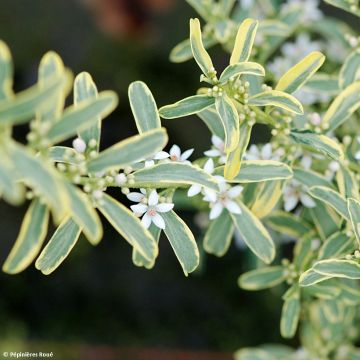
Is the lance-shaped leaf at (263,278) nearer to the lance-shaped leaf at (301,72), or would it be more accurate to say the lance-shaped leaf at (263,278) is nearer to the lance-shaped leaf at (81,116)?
the lance-shaped leaf at (301,72)

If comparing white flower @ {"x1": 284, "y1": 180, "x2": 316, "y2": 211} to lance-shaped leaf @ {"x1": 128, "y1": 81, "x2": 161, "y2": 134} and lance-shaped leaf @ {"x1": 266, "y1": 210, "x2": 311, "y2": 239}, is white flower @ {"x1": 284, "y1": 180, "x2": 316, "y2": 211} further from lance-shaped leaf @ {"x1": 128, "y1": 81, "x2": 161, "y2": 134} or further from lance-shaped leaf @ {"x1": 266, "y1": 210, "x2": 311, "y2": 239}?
lance-shaped leaf @ {"x1": 128, "y1": 81, "x2": 161, "y2": 134}

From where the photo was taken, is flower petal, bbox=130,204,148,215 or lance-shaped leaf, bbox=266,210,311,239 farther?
lance-shaped leaf, bbox=266,210,311,239

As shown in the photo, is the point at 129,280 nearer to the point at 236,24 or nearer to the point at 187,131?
the point at 187,131

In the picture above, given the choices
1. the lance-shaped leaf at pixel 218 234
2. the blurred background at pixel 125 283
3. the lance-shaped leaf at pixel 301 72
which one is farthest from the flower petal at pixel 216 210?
the blurred background at pixel 125 283

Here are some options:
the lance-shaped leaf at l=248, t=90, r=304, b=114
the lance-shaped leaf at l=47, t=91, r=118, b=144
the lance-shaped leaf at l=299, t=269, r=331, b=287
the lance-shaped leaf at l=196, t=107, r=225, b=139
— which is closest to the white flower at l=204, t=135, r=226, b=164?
the lance-shaped leaf at l=196, t=107, r=225, b=139

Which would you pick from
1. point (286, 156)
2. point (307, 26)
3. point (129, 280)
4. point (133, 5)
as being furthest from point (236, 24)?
point (129, 280)

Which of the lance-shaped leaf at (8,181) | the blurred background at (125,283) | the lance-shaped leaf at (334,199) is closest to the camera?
the lance-shaped leaf at (8,181)

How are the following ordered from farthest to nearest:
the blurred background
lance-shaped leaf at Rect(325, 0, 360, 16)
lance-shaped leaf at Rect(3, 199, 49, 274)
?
the blurred background
lance-shaped leaf at Rect(325, 0, 360, 16)
lance-shaped leaf at Rect(3, 199, 49, 274)
